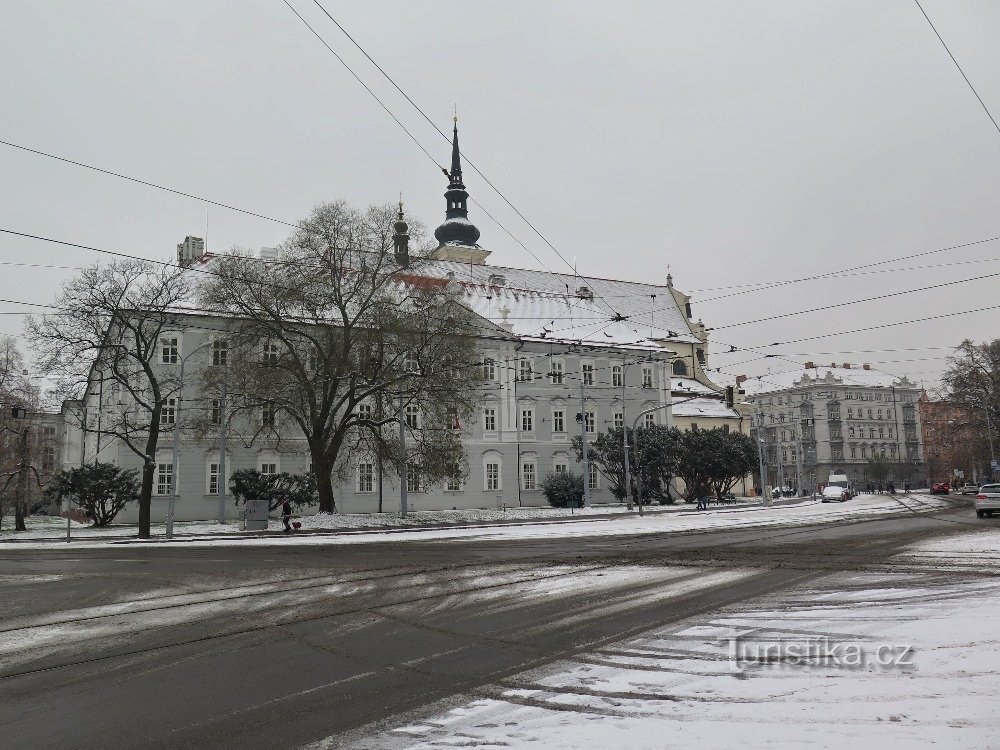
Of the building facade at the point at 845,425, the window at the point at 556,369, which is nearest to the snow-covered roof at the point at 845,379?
the building facade at the point at 845,425

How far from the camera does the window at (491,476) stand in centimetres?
5288

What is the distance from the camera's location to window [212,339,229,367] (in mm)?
38906

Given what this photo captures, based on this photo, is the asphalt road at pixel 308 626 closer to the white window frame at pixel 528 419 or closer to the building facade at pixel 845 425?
the white window frame at pixel 528 419

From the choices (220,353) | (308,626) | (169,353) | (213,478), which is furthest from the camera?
(169,353)

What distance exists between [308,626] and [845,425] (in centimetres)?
11092

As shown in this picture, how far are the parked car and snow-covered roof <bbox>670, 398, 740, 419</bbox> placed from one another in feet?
122

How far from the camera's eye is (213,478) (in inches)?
1754

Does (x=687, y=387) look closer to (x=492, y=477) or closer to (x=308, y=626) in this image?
(x=492, y=477)

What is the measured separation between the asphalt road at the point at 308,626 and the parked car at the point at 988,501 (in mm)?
16133

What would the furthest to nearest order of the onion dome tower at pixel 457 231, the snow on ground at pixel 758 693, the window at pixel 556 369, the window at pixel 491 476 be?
the onion dome tower at pixel 457 231
the window at pixel 556 369
the window at pixel 491 476
the snow on ground at pixel 758 693

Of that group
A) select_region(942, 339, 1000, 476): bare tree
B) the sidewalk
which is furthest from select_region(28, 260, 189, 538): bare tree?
select_region(942, 339, 1000, 476): bare tree

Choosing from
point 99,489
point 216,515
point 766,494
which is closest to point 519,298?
point 766,494
